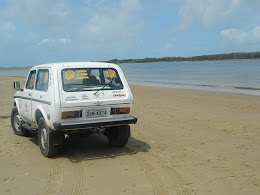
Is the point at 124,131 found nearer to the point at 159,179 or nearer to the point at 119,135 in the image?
the point at 119,135

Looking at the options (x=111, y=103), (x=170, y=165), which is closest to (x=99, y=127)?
(x=111, y=103)

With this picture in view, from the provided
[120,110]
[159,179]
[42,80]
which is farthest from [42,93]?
[159,179]

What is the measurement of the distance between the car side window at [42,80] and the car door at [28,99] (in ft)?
0.98

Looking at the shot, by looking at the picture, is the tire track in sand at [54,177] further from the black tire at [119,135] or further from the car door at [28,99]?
the car door at [28,99]

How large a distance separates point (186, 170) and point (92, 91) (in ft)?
7.57

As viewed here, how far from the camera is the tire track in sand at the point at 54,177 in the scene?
15.1 ft

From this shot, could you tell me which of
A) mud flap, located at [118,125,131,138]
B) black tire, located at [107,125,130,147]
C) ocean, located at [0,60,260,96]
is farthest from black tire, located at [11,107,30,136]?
ocean, located at [0,60,260,96]

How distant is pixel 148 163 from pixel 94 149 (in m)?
1.58

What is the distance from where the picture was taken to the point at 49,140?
19.5 ft

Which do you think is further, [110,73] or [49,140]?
[110,73]

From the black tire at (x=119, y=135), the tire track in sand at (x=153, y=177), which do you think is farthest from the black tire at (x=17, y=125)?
the tire track in sand at (x=153, y=177)

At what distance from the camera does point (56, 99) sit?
18.6 ft

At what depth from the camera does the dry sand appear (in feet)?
15.4

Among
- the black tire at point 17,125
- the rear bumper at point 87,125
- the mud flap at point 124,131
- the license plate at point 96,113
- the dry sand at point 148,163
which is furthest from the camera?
the black tire at point 17,125
